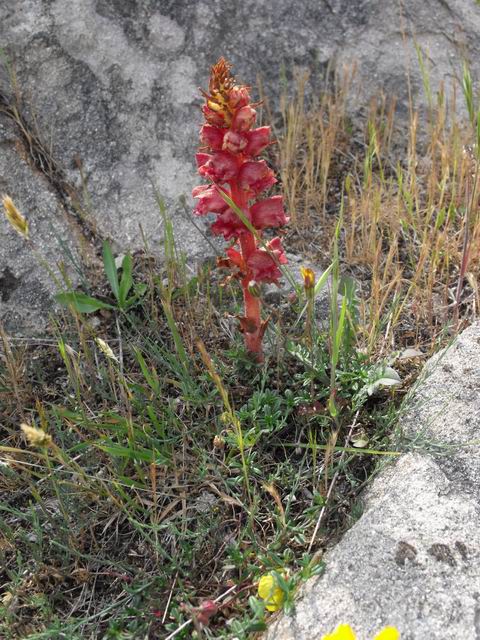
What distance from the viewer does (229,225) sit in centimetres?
186

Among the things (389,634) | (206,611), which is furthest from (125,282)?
(389,634)

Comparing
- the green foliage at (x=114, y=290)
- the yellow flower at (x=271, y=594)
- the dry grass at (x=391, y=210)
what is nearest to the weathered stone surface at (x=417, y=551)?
the yellow flower at (x=271, y=594)

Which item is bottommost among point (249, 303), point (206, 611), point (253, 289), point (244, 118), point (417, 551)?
point (206, 611)

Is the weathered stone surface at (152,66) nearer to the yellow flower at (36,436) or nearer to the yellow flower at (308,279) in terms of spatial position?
the yellow flower at (308,279)

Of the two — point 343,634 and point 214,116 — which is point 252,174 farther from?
point 343,634

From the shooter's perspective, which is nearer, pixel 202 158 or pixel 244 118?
pixel 244 118

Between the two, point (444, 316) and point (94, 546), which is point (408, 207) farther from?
point (94, 546)

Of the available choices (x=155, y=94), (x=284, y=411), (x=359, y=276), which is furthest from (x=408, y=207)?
(x=155, y=94)

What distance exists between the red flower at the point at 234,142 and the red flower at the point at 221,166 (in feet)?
0.16

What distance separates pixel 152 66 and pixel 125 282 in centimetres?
120

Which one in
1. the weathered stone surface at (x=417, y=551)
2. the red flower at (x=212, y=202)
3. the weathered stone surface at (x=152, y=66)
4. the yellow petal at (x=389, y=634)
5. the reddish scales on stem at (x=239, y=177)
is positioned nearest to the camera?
the yellow petal at (x=389, y=634)

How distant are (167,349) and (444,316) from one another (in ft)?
3.42

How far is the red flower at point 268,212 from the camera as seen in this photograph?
1859mm

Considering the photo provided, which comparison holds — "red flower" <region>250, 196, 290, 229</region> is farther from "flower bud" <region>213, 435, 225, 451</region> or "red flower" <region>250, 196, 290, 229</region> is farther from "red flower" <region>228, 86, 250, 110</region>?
"flower bud" <region>213, 435, 225, 451</region>
